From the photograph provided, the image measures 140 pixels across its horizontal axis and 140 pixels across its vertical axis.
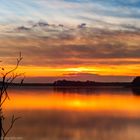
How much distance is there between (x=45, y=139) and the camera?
19.6 m

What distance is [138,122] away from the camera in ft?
94.3

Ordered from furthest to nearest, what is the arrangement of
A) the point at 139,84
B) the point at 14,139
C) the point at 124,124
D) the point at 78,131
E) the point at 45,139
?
the point at 139,84, the point at 124,124, the point at 78,131, the point at 45,139, the point at 14,139

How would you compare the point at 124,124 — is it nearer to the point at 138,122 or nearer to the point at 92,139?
the point at 138,122

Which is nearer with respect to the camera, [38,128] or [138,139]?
[138,139]

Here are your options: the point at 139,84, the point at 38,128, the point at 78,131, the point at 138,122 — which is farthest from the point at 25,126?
the point at 139,84

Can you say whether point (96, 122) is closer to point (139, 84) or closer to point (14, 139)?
point (14, 139)

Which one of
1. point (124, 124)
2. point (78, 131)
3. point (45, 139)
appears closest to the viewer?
point (45, 139)

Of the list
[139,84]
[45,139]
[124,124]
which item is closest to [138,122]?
[124,124]

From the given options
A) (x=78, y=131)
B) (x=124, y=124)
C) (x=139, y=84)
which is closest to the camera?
(x=78, y=131)

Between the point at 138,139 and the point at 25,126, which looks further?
the point at 25,126

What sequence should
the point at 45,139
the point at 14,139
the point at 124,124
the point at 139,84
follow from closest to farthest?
the point at 14,139 → the point at 45,139 → the point at 124,124 → the point at 139,84

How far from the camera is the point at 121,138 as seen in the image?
67.4 ft

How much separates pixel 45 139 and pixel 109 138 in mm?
3377

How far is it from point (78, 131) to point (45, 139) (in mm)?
4036
